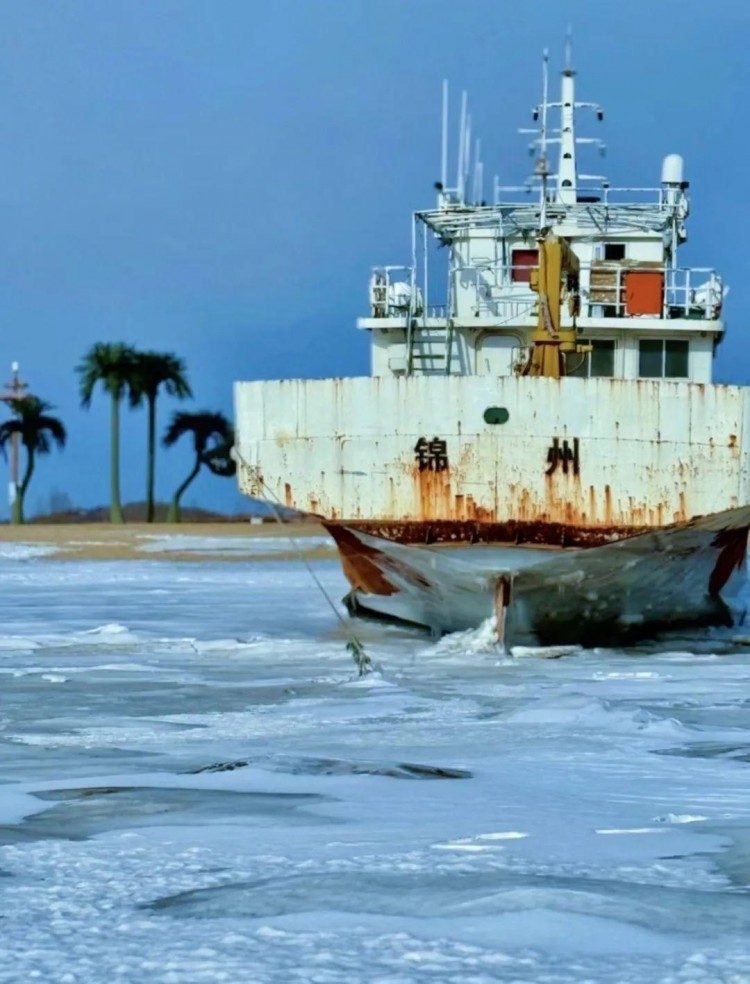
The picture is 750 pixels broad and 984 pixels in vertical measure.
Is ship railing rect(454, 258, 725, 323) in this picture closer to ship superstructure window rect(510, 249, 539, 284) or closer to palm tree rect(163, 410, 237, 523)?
ship superstructure window rect(510, 249, 539, 284)

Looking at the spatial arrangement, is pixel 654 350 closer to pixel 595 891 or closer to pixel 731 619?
pixel 731 619

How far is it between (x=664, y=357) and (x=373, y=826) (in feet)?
39.3

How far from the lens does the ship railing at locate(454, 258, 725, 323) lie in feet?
52.6

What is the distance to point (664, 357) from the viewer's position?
15938 millimetres

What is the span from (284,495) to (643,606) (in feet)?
10.1

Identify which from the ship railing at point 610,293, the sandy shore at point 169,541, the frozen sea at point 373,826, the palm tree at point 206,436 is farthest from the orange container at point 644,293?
the palm tree at point 206,436

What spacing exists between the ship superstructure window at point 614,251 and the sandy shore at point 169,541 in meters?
9.24

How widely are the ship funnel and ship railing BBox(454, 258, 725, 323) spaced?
6.11ft

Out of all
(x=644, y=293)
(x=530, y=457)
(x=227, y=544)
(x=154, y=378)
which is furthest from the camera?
(x=154, y=378)

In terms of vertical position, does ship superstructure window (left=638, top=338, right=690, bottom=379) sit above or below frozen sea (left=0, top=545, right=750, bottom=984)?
above

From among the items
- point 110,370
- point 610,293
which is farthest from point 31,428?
point 610,293

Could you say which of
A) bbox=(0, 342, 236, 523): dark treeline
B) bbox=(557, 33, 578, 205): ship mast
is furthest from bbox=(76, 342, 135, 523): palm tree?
bbox=(557, 33, 578, 205): ship mast

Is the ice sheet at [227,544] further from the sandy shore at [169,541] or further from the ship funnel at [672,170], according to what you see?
the ship funnel at [672,170]

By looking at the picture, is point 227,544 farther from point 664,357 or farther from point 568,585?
point 568,585
